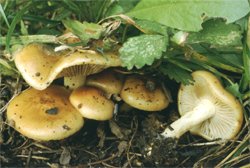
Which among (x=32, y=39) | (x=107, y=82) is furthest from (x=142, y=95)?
(x=32, y=39)

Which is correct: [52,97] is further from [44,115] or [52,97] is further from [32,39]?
[32,39]

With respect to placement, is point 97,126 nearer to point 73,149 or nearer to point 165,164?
point 73,149

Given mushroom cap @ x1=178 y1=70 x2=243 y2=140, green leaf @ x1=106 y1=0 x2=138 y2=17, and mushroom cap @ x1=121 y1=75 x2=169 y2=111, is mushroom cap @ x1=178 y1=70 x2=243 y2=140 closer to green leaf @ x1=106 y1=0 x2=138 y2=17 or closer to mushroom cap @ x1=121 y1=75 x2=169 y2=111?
mushroom cap @ x1=121 y1=75 x2=169 y2=111

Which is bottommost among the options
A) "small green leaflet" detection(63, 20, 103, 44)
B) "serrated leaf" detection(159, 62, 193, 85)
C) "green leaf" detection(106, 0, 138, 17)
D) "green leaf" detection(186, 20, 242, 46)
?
"serrated leaf" detection(159, 62, 193, 85)

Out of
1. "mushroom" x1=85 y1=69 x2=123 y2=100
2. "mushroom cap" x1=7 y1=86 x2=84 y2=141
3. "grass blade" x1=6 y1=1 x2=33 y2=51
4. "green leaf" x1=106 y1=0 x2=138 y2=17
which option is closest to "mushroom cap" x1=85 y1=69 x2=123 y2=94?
"mushroom" x1=85 y1=69 x2=123 y2=100

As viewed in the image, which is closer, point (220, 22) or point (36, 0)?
point (220, 22)

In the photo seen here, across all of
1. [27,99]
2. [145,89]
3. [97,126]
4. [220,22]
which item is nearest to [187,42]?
[220,22]
